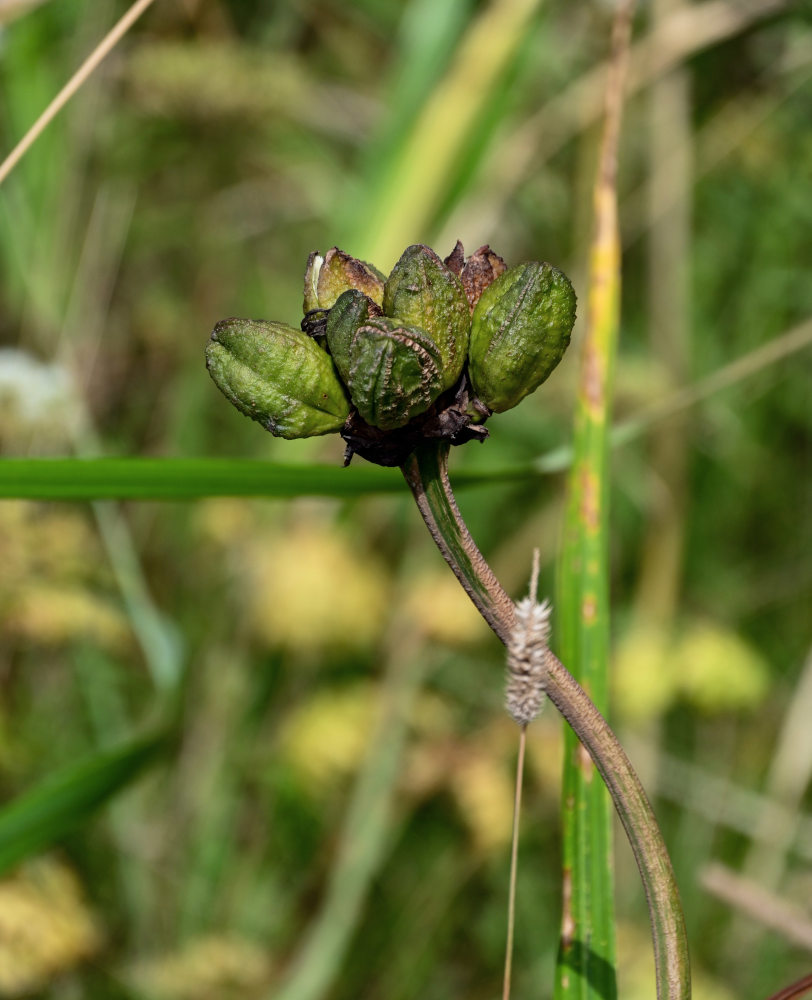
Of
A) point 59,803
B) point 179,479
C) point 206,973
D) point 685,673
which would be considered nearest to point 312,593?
point 206,973

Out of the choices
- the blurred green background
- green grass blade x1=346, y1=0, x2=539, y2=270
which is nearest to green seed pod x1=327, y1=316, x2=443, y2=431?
the blurred green background

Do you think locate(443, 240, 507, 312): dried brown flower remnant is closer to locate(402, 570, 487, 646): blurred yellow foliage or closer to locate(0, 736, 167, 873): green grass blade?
locate(0, 736, 167, 873): green grass blade

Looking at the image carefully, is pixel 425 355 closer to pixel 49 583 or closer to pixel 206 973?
pixel 206 973

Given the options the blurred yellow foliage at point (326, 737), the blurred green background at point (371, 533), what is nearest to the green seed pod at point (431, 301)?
the blurred green background at point (371, 533)

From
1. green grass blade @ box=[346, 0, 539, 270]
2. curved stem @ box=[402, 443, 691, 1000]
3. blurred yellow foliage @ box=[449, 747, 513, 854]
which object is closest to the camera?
curved stem @ box=[402, 443, 691, 1000]

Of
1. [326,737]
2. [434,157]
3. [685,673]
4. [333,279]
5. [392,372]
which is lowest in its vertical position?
[392,372]

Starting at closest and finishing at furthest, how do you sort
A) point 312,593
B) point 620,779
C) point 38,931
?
point 620,779 < point 38,931 < point 312,593
